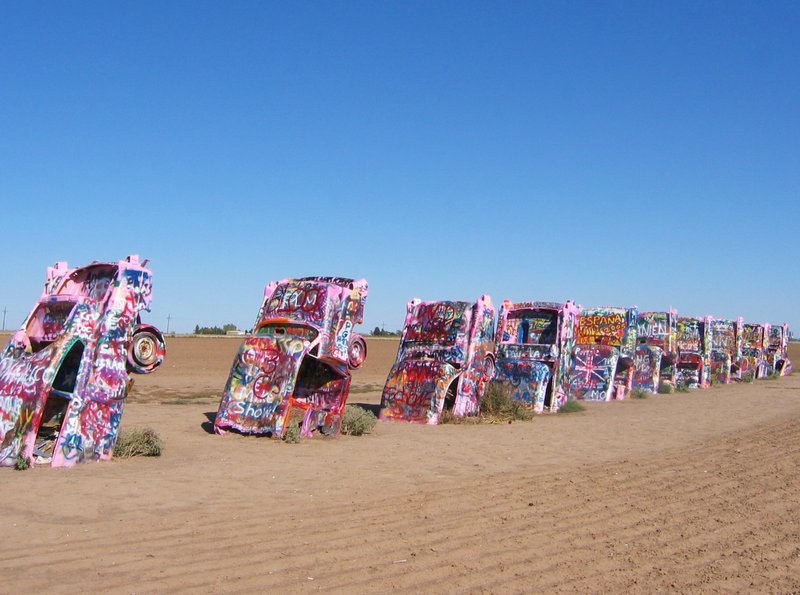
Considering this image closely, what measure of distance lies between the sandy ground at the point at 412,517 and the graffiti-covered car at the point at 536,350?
521 cm

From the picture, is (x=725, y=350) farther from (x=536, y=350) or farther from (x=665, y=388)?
(x=536, y=350)

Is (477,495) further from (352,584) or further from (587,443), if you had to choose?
(587,443)

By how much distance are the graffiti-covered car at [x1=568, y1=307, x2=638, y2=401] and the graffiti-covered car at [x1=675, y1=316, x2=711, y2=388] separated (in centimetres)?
517

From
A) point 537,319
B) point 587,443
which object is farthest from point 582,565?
point 537,319

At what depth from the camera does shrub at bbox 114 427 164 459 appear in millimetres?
10219

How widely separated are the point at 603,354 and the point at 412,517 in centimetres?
1668

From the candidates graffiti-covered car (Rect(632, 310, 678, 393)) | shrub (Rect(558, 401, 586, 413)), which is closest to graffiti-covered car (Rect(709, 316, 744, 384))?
graffiti-covered car (Rect(632, 310, 678, 393))

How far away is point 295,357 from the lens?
1246 cm

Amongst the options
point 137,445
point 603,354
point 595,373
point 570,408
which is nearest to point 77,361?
point 137,445

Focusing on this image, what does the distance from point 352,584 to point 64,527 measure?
283 cm

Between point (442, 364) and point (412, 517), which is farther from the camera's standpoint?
point (442, 364)

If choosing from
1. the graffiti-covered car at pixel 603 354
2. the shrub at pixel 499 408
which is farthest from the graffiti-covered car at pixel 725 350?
the shrub at pixel 499 408

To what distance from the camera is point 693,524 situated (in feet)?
24.0

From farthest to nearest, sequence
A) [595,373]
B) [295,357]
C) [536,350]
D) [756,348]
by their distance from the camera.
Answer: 1. [756,348]
2. [595,373]
3. [536,350]
4. [295,357]
